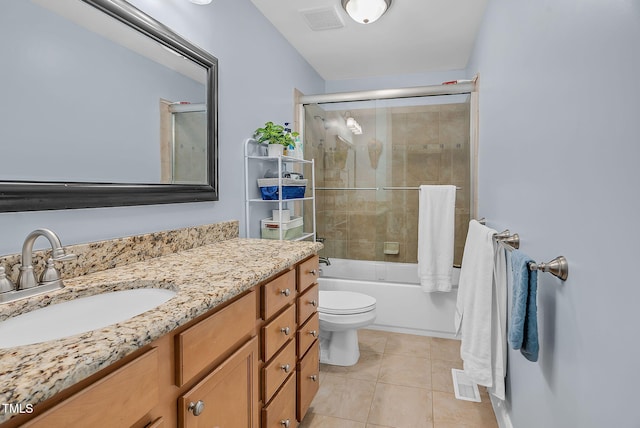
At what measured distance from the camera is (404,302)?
285 centimetres

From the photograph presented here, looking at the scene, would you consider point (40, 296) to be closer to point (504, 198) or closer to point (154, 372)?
point (154, 372)

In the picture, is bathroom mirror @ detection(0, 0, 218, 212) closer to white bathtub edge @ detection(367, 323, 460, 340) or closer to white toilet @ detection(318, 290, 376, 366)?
white toilet @ detection(318, 290, 376, 366)

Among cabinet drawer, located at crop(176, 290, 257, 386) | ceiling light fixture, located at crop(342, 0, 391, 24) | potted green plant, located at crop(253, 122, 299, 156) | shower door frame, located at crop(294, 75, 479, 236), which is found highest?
ceiling light fixture, located at crop(342, 0, 391, 24)

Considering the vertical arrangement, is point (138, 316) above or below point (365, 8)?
below

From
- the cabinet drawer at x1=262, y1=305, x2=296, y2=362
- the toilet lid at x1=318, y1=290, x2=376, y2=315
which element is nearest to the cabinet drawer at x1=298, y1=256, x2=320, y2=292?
the cabinet drawer at x1=262, y1=305, x2=296, y2=362

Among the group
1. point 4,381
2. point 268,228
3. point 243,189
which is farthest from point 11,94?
point 268,228

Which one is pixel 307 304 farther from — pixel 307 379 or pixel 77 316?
pixel 77 316

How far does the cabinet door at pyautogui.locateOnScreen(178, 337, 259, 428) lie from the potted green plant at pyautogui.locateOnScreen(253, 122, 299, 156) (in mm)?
1364

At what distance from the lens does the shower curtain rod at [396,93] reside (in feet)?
8.81

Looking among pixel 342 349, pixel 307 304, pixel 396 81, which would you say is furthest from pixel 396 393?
pixel 396 81

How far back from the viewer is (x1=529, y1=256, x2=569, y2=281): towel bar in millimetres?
924

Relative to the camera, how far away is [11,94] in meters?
0.93

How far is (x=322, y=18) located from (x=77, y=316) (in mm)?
2298

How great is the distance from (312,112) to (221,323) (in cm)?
254
